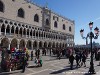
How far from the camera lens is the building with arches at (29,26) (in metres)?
47.2

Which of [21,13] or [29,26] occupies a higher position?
[21,13]

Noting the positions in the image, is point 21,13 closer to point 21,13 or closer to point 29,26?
point 21,13

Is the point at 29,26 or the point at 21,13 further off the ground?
the point at 21,13

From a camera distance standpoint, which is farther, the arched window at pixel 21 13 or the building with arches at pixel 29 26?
the arched window at pixel 21 13

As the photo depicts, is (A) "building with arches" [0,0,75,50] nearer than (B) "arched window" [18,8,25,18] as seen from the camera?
Yes

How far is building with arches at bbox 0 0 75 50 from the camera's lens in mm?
47188

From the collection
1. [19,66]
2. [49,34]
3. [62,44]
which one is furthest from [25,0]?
[19,66]

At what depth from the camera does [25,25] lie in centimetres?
5456

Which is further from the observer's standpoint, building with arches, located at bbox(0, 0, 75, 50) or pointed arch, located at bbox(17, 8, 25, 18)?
pointed arch, located at bbox(17, 8, 25, 18)

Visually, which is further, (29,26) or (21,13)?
(29,26)

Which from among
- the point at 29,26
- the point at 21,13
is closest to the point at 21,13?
the point at 21,13

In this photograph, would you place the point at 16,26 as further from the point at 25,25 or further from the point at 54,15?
the point at 54,15

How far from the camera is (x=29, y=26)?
56.5 m

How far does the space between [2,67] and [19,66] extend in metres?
1.53
